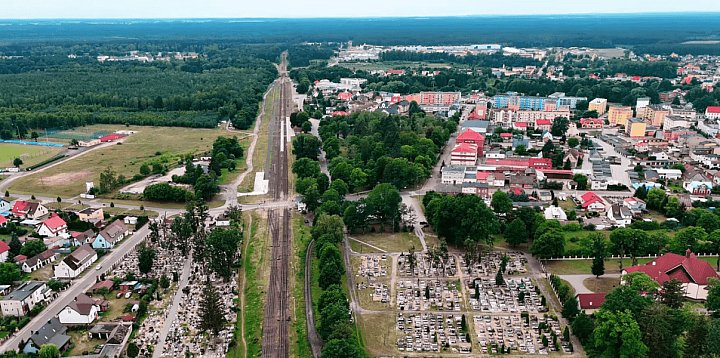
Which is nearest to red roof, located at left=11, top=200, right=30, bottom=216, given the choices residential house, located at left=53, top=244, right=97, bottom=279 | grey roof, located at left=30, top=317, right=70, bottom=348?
residential house, located at left=53, top=244, right=97, bottom=279

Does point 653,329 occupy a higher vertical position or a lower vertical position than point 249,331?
higher

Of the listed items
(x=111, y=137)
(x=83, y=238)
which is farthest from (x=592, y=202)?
(x=111, y=137)

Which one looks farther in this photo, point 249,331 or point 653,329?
point 249,331

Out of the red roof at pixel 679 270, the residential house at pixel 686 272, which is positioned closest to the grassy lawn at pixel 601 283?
the residential house at pixel 686 272

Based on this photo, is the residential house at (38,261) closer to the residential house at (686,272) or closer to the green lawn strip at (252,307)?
the green lawn strip at (252,307)

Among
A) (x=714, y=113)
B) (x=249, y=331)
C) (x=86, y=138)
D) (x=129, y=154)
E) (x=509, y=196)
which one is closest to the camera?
(x=249, y=331)

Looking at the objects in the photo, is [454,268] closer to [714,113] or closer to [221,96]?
[714,113]

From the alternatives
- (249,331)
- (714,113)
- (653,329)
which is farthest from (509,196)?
(714,113)
